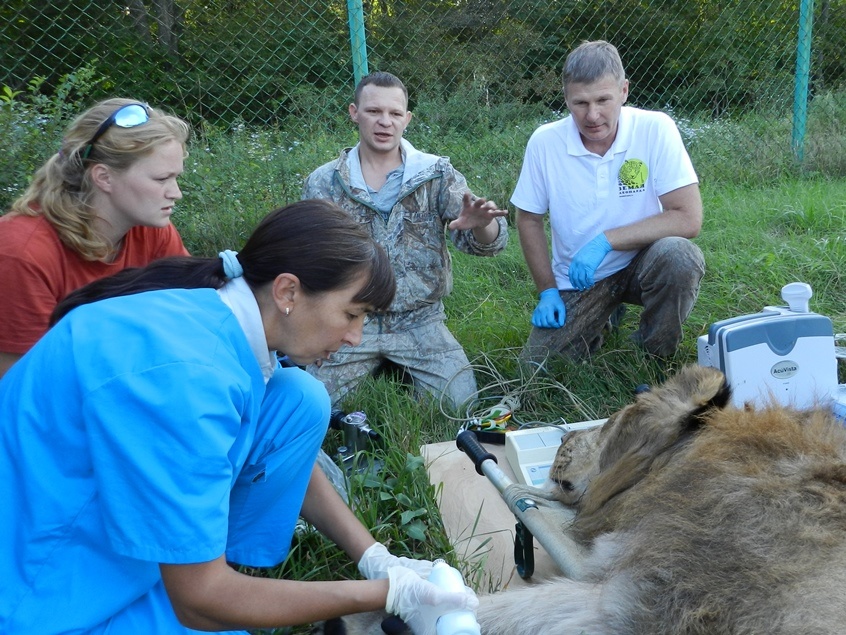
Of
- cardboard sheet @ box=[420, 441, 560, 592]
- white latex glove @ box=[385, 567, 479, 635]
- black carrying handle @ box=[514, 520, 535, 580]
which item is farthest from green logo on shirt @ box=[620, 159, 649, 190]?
white latex glove @ box=[385, 567, 479, 635]

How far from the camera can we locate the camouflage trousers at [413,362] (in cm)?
412

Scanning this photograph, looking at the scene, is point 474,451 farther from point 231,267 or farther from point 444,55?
point 444,55

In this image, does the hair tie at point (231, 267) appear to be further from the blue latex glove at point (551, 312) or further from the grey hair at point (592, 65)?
the grey hair at point (592, 65)

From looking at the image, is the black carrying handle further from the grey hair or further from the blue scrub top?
the grey hair

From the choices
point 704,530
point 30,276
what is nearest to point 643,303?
point 704,530

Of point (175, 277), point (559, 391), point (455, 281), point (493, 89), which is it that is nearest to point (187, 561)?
point (175, 277)

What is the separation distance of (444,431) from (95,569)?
2.19 metres

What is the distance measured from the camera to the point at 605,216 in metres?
4.16

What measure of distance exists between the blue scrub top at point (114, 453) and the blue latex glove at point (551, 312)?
8.32 ft

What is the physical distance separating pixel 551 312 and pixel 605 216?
0.57m

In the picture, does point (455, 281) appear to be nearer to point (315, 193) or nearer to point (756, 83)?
point (315, 193)

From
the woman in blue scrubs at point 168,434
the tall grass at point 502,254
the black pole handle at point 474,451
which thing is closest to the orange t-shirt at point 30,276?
the woman in blue scrubs at point 168,434

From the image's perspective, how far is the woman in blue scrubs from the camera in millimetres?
1620

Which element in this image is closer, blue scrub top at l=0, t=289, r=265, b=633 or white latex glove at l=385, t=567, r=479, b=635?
blue scrub top at l=0, t=289, r=265, b=633
